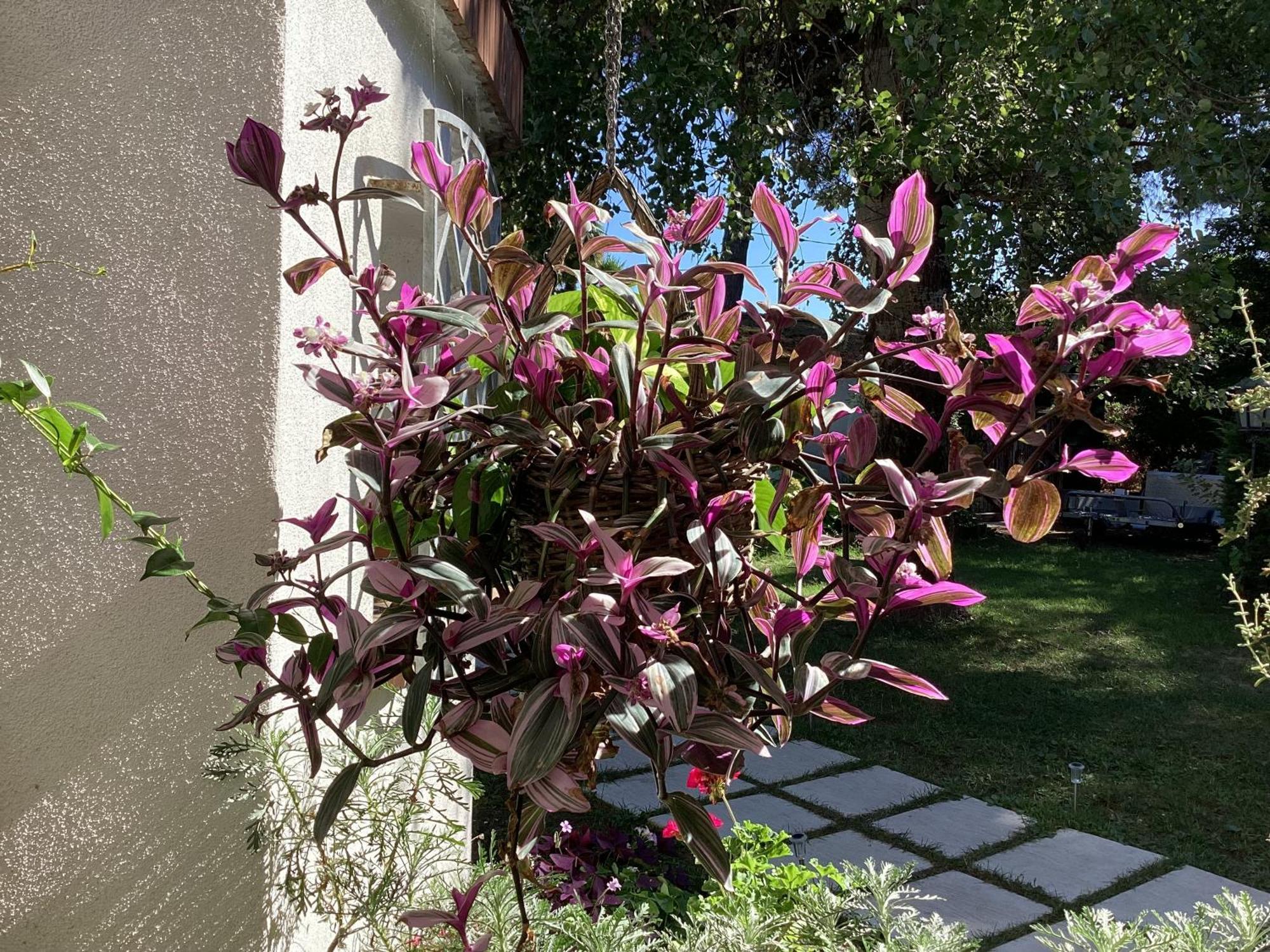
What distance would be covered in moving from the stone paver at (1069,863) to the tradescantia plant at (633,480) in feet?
8.58

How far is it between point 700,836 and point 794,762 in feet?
11.9

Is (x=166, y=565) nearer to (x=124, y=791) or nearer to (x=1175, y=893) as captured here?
(x=124, y=791)

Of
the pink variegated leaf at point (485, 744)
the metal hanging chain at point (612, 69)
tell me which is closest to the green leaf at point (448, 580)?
the pink variegated leaf at point (485, 744)

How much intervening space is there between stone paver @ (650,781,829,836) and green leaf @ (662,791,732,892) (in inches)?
105

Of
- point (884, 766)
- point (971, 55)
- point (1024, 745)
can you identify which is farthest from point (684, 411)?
point (1024, 745)

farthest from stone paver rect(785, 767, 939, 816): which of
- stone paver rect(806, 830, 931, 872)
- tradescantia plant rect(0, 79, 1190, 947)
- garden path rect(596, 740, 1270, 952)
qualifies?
tradescantia plant rect(0, 79, 1190, 947)

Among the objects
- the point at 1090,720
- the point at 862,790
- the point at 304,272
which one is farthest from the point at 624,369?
the point at 1090,720

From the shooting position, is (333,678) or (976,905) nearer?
(333,678)

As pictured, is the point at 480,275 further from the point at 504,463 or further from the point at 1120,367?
the point at 1120,367

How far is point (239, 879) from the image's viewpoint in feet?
3.91

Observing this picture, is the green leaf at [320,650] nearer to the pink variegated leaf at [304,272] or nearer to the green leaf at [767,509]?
the pink variegated leaf at [304,272]

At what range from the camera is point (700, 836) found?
0.82m

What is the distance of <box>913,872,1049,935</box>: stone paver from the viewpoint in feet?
9.09

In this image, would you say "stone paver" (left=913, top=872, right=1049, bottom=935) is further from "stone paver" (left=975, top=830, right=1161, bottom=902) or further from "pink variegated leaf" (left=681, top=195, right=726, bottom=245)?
"pink variegated leaf" (left=681, top=195, right=726, bottom=245)
